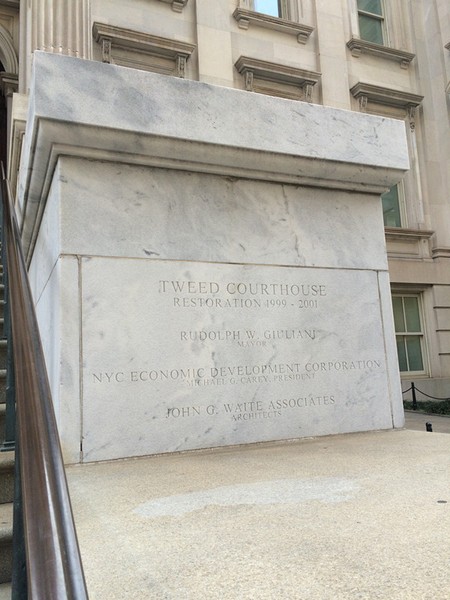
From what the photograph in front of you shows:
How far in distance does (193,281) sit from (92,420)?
1174mm

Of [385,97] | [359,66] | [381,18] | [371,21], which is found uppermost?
[381,18]

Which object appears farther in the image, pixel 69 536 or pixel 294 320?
pixel 294 320

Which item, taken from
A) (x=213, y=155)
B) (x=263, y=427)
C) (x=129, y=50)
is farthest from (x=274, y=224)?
(x=129, y=50)

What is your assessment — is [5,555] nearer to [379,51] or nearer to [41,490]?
[41,490]

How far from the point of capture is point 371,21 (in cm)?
1833

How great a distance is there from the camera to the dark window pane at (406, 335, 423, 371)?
16.5m

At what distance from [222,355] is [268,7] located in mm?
16086

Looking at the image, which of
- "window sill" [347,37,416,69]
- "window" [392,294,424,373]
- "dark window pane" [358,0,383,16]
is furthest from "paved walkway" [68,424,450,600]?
"dark window pane" [358,0,383,16]

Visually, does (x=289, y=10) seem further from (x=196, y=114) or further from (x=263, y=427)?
(x=263, y=427)

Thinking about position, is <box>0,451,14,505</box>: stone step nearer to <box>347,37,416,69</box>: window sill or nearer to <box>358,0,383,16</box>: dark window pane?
<box>347,37,416,69</box>: window sill

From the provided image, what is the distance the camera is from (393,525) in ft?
6.29

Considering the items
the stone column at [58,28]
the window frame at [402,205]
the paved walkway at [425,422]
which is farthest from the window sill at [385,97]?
the stone column at [58,28]

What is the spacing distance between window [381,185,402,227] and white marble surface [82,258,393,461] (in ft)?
44.6

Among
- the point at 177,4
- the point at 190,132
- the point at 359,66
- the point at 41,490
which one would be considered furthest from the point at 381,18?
the point at 41,490
